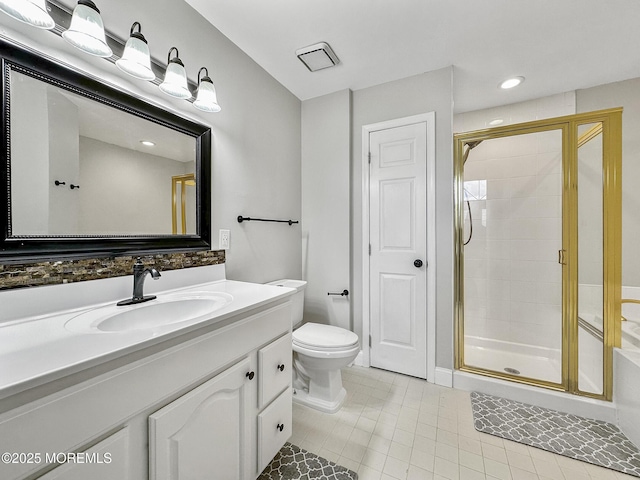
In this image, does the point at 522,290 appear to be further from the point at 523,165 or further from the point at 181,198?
the point at 181,198

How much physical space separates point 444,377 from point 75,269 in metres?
2.21

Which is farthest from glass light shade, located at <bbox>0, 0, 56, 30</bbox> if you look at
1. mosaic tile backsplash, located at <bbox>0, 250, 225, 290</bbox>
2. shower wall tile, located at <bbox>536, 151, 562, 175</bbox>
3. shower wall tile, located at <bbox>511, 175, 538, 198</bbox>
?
shower wall tile, located at <bbox>511, 175, 538, 198</bbox>

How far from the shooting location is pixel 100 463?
589mm

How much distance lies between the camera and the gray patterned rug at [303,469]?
46.3 inches

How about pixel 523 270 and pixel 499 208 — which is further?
pixel 499 208

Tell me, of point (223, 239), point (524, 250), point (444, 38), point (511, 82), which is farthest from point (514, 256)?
point (223, 239)

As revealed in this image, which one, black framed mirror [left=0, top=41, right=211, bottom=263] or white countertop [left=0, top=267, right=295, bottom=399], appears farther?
black framed mirror [left=0, top=41, right=211, bottom=263]

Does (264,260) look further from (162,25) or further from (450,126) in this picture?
(450,126)

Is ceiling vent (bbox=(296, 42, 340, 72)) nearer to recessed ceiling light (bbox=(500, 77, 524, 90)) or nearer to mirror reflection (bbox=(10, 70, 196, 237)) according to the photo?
mirror reflection (bbox=(10, 70, 196, 237))

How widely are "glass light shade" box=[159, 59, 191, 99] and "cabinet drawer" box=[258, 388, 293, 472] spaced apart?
58.2 inches

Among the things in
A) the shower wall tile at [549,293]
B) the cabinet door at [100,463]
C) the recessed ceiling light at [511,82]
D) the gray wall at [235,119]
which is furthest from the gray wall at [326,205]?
the cabinet door at [100,463]

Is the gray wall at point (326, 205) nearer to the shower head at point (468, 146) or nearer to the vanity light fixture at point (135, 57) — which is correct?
the shower head at point (468, 146)

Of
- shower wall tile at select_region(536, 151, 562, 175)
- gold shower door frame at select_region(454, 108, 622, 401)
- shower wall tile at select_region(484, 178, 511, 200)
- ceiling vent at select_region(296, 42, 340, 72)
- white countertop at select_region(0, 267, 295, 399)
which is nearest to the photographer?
white countertop at select_region(0, 267, 295, 399)

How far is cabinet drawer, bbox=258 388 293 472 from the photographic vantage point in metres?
1.07
